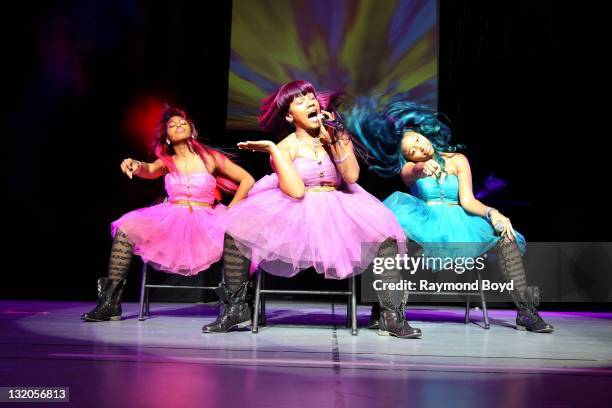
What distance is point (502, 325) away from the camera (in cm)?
365

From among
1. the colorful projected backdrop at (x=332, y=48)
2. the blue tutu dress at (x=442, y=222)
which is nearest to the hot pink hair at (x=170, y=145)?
the colorful projected backdrop at (x=332, y=48)

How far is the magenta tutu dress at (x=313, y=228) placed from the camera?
9.41ft

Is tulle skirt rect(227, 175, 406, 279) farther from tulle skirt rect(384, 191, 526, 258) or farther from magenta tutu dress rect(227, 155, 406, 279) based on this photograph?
tulle skirt rect(384, 191, 526, 258)

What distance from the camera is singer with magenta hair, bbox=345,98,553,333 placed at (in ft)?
11.1

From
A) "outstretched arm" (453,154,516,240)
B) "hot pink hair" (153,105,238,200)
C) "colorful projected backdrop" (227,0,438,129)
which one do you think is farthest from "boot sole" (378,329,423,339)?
"colorful projected backdrop" (227,0,438,129)

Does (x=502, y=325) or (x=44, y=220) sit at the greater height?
(x=44, y=220)

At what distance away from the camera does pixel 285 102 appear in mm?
3244

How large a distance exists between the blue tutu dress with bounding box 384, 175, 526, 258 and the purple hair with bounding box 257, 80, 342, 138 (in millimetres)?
736

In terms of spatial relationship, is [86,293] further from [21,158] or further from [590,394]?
[590,394]

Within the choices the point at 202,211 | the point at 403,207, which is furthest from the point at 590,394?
the point at 202,211

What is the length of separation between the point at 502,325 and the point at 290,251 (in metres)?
1.51

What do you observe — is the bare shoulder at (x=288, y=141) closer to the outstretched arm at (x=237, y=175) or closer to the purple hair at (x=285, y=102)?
the purple hair at (x=285, y=102)

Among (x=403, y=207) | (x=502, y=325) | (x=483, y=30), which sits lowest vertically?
(x=502, y=325)

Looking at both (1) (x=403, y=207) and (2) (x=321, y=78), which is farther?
(2) (x=321, y=78)
